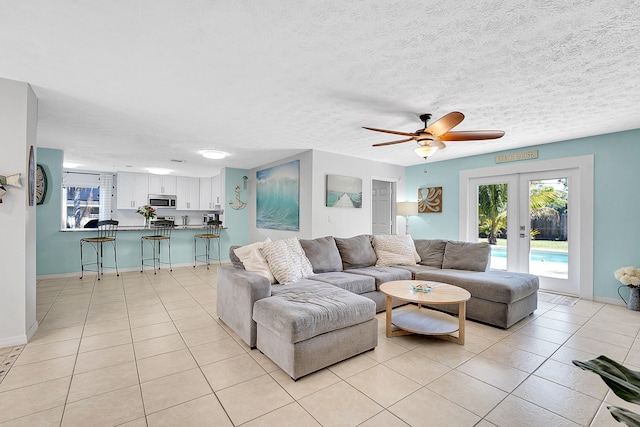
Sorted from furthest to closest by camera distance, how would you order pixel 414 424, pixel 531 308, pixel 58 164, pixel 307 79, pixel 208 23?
pixel 58 164 → pixel 531 308 → pixel 307 79 → pixel 208 23 → pixel 414 424

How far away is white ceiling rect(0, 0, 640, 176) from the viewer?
1.75 m

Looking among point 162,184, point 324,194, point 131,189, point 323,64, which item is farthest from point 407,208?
point 131,189

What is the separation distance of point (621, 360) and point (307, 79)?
11.9ft

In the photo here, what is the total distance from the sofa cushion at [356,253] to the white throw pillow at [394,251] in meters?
0.12

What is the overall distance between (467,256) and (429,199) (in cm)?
234

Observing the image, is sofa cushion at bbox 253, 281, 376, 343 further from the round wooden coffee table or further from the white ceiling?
the white ceiling

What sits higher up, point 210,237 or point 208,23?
point 208,23

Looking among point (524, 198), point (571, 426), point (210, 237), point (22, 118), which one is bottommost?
point (571, 426)

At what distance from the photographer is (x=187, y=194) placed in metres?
9.06

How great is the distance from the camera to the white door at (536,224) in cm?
448

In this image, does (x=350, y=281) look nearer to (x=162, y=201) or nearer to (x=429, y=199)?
(x=429, y=199)

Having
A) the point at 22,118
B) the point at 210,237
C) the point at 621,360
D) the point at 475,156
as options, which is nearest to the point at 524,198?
the point at 475,156

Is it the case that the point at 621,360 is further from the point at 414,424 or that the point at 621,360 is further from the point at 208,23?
the point at 208,23

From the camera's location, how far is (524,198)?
4.93 metres
